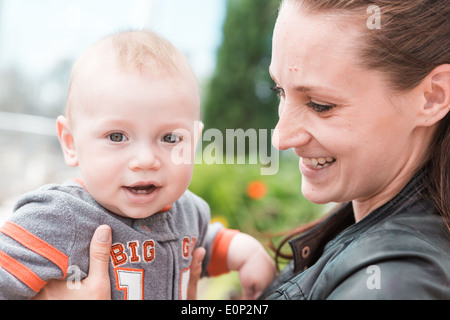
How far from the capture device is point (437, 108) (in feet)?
3.76

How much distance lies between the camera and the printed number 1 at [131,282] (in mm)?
1242

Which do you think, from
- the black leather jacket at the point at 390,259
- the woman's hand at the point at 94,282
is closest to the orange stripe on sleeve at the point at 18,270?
the woman's hand at the point at 94,282

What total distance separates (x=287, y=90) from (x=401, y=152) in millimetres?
345

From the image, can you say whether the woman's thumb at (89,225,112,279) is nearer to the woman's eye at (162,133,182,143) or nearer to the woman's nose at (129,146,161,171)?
the woman's nose at (129,146,161,171)

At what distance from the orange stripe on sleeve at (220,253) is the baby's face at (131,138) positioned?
1.49 feet

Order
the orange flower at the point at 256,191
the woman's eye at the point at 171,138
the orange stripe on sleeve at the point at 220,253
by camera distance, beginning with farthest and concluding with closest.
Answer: the orange flower at the point at 256,191 < the orange stripe on sleeve at the point at 220,253 < the woman's eye at the point at 171,138

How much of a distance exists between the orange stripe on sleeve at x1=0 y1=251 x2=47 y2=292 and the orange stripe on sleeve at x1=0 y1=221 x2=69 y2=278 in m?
0.05

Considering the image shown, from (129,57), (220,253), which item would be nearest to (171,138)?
(129,57)

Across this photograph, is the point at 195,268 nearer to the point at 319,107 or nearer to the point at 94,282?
the point at 94,282

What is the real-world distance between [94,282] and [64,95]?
357 cm

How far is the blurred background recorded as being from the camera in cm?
356

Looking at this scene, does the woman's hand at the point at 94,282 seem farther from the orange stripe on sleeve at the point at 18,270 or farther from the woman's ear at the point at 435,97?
the woman's ear at the point at 435,97
